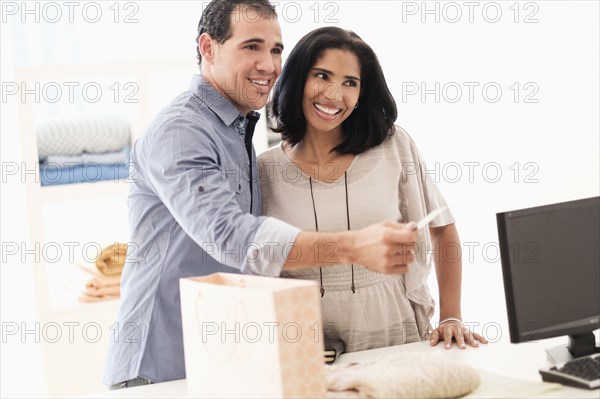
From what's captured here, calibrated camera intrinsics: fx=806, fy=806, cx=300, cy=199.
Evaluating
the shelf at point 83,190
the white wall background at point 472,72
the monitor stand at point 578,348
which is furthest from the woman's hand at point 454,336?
the white wall background at point 472,72

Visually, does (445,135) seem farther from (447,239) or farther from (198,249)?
(198,249)

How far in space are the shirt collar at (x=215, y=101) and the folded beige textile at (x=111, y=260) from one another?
50.0 inches

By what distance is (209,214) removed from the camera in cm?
164

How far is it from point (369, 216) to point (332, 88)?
13.7 inches

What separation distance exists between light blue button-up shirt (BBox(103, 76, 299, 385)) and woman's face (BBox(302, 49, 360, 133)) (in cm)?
23

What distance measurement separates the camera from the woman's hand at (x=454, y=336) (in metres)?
1.96

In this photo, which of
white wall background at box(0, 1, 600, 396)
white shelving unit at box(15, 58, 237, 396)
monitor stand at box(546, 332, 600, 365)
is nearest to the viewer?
monitor stand at box(546, 332, 600, 365)

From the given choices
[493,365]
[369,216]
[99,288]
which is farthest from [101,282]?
[493,365]

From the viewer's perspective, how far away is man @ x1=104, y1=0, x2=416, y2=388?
5.13ft

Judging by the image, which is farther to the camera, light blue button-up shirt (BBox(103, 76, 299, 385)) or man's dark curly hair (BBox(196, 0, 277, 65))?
man's dark curly hair (BBox(196, 0, 277, 65))

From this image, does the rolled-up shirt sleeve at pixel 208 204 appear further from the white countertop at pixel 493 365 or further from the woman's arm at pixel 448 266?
the woman's arm at pixel 448 266

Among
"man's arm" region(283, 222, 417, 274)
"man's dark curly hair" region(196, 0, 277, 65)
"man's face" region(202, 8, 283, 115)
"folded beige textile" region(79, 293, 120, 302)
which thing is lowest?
"folded beige textile" region(79, 293, 120, 302)

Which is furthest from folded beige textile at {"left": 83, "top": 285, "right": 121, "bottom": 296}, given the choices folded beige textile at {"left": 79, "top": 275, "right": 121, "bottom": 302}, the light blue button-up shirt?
the light blue button-up shirt

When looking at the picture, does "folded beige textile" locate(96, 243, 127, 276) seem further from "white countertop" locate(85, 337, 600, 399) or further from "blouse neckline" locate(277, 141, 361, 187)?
"white countertop" locate(85, 337, 600, 399)
